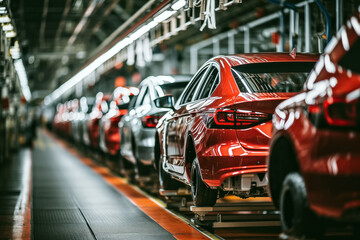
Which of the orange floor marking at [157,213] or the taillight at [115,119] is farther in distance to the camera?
the taillight at [115,119]

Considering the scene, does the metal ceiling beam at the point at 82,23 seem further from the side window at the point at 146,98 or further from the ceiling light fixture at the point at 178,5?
the ceiling light fixture at the point at 178,5

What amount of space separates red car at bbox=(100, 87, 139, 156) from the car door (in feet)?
21.7

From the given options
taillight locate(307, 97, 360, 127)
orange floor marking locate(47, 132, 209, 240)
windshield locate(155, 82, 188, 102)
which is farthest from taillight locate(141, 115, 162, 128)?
taillight locate(307, 97, 360, 127)

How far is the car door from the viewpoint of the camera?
846 cm

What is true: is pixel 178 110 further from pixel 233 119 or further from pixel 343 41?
pixel 343 41

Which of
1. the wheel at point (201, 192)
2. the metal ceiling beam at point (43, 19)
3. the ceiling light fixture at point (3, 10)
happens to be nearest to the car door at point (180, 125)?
the wheel at point (201, 192)

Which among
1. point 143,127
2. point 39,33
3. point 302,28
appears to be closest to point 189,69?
point 39,33

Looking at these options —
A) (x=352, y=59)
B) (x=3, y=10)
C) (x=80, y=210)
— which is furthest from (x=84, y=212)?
(x=352, y=59)

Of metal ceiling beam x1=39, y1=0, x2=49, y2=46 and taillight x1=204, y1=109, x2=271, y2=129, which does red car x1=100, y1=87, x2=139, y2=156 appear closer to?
taillight x1=204, y1=109, x2=271, y2=129

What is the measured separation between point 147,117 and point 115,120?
502 centimetres

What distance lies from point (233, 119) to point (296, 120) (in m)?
1.98

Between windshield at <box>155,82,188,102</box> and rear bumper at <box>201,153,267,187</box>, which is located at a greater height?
windshield at <box>155,82,188,102</box>

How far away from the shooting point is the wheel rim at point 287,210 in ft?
17.6

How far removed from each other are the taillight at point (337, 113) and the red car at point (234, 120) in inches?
90.6
